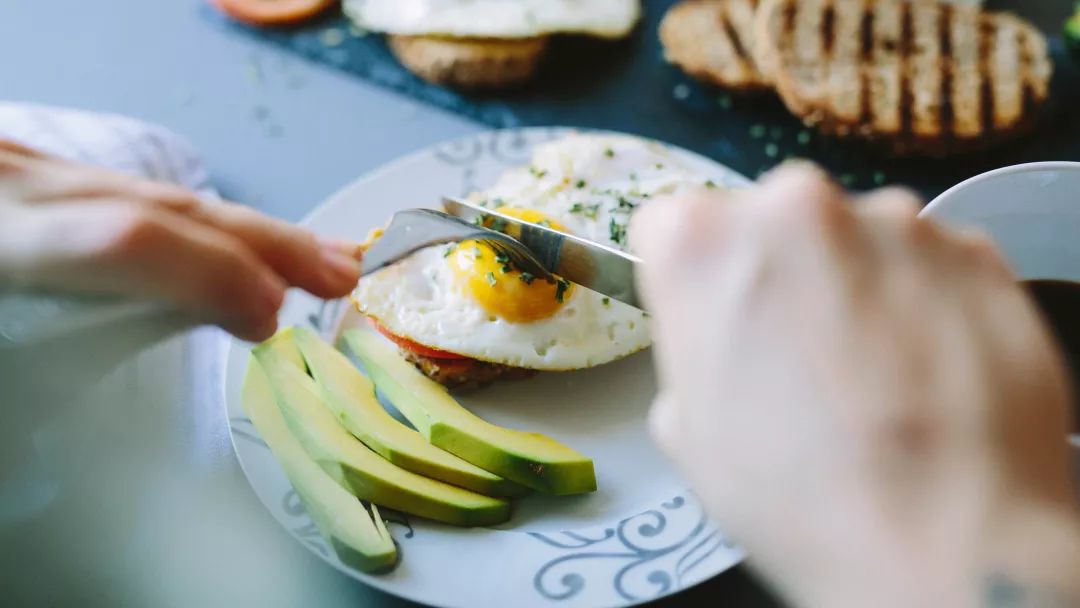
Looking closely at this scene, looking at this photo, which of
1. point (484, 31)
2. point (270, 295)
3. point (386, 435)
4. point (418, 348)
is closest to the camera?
point (270, 295)

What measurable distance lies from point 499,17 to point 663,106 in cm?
44

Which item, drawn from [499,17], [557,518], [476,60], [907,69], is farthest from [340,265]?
[907,69]

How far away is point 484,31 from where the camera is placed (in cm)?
205

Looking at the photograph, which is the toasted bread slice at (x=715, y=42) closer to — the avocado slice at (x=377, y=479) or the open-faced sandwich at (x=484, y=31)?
the open-faced sandwich at (x=484, y=31)

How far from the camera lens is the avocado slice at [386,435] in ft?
4.37

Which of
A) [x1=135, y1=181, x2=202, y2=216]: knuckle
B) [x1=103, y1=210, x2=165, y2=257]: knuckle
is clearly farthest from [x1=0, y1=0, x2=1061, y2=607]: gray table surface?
[x1=103, y1=210, x2=165, y2=257]: knuckle

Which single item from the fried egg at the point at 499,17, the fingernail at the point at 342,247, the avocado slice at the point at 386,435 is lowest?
the avocado slice at the point at 386,435

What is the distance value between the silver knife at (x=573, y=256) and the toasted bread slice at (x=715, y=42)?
31.3 inches

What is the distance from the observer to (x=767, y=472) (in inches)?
23.5

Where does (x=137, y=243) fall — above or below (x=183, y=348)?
above

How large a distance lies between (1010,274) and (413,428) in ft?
3.30

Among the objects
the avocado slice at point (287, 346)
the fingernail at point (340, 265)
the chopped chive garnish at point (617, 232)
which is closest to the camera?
the fingernail at point (340, 265)

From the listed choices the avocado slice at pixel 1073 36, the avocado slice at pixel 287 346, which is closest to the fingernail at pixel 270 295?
the avocado slice at pixel 287 346

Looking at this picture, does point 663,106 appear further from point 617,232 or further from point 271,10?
point 271,10
